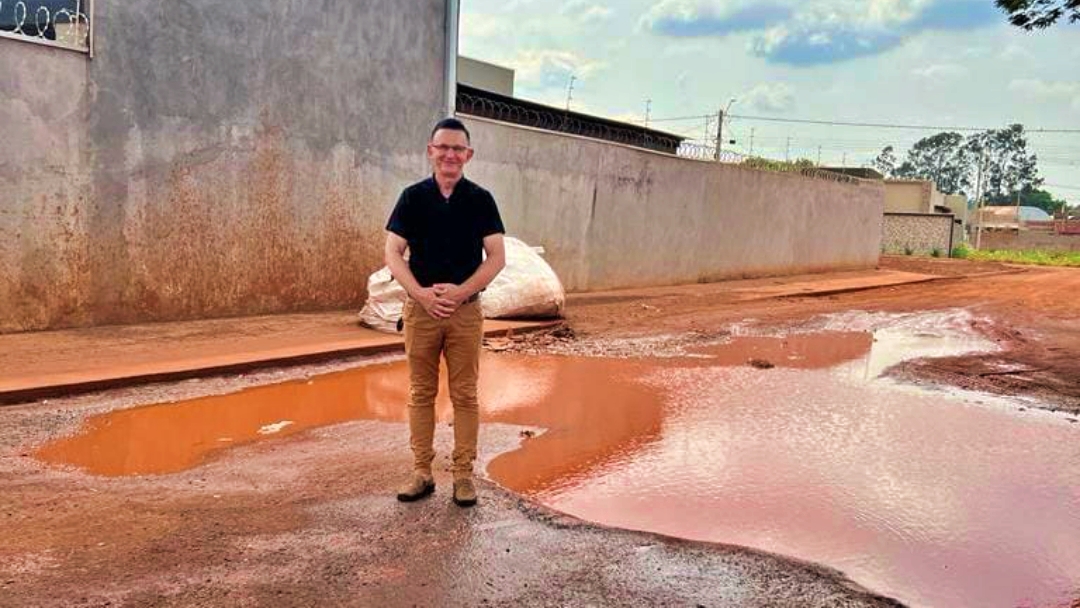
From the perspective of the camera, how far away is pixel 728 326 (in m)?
10.4

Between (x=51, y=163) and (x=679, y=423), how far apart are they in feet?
20.0

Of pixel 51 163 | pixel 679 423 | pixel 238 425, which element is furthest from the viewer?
pixel 51 163

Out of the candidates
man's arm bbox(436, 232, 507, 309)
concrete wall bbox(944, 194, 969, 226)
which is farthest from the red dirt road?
concrete wall bbox(944, 194, 969, 226)

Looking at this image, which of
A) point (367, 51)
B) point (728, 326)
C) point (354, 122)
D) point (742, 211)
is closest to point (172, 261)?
point (354, 122)

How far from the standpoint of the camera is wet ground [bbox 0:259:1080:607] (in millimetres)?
2932

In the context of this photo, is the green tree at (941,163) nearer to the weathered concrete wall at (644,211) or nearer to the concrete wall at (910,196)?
the concrete wall at (910,196)

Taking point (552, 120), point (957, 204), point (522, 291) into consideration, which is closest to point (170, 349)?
point (522, 291)

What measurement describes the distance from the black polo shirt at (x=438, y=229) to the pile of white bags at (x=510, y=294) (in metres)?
4.64

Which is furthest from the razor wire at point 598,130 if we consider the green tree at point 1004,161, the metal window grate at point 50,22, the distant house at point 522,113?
the green tree at point 1004,161

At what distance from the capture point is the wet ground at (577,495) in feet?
9.62

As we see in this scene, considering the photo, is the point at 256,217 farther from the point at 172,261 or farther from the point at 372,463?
the point at 372,463

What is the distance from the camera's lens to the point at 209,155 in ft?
28.0

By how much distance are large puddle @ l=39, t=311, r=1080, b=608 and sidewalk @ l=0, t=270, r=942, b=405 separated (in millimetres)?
579

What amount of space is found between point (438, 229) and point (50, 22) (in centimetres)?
593
